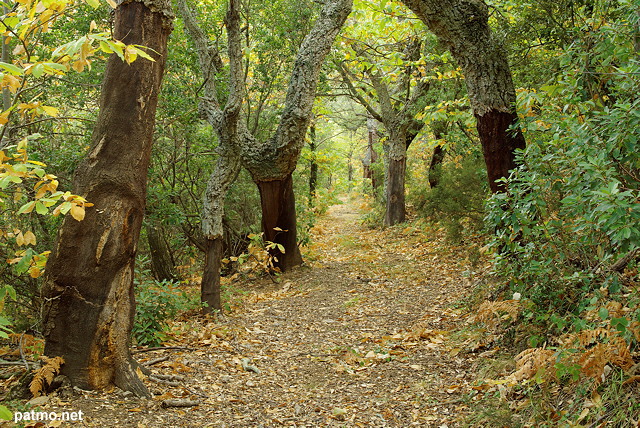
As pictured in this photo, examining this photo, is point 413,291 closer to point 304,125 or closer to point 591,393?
point 304,125

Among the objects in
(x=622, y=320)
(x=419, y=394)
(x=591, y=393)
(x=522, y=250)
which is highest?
(x=522, y=250)

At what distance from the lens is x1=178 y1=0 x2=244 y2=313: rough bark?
7137 mm

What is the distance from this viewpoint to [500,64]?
6062mm

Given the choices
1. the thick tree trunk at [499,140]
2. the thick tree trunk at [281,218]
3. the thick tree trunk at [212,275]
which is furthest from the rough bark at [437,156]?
the thick tree trunk at [212,275]

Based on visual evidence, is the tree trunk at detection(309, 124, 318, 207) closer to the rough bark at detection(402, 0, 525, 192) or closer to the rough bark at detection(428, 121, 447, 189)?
the rough bark at detection(428, 121, 447, 189)

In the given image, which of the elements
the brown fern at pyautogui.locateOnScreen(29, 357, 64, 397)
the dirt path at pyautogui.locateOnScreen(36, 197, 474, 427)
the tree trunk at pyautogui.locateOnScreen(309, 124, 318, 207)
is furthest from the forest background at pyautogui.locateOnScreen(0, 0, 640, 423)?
the tree trunk at pyautogui.locateOnScreen(309, 124, 318, 207)

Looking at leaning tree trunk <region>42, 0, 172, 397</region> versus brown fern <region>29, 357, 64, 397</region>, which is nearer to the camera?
brown fern <region>29, 357, 64, 397</region>

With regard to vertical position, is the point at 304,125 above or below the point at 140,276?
above

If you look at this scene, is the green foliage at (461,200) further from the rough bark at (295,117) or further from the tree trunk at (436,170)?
the rough bark at (295,117)

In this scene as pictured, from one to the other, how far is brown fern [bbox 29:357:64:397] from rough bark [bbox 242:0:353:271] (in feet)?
19.4

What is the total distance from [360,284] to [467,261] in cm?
211

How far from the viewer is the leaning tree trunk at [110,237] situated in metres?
3.82

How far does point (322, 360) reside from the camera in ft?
18.4

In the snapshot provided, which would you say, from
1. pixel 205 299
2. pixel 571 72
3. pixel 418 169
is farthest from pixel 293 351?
pixel 418 169
